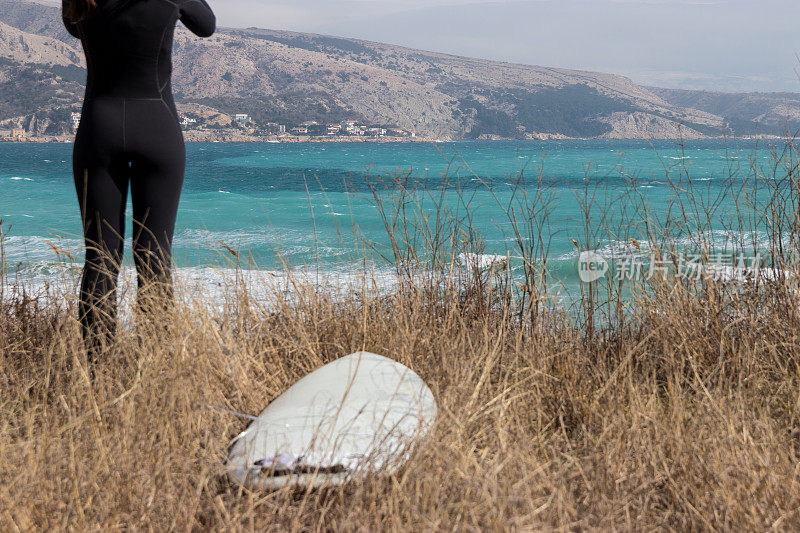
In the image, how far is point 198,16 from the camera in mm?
2072

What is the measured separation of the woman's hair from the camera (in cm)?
190

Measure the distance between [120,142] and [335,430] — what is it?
1.16 m

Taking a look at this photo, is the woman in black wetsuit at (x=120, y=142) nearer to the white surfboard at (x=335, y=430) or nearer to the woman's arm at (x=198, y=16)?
the woman's arm at (x=198, y=16)

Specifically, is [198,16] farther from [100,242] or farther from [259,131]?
[259,131]

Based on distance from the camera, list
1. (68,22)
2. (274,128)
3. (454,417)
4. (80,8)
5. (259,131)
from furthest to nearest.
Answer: (259,131)
(274,128)
(68,22)
(80,8)
(454,417)

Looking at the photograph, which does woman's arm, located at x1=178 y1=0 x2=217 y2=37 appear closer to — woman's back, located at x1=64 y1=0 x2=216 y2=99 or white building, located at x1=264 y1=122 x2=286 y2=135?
woman's back, located at x1=64 y1=0 x2=216 y2=99

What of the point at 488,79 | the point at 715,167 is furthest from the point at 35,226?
the point at 488,79

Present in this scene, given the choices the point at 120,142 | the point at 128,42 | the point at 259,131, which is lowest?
the point at 120,142

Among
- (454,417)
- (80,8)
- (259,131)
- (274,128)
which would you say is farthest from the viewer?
(259,131)

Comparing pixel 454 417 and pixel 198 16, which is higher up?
pixel 198 16

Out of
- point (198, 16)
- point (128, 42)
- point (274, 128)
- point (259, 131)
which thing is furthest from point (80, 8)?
point (259, 131)

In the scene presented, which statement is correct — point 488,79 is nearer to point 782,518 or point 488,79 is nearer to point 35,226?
point 35,226

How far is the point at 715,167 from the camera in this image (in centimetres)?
4066

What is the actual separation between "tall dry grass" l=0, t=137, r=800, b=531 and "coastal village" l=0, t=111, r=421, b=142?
87.2m
